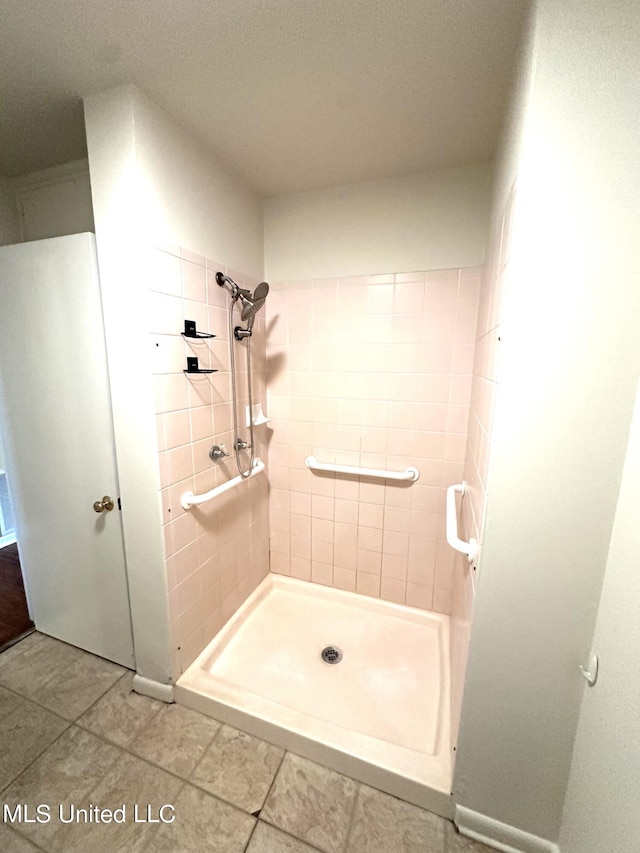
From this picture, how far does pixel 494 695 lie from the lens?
37.6 inches

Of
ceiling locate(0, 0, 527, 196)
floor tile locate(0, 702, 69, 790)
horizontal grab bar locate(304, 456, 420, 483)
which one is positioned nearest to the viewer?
ceiling locate(0, 0, 527, 196)

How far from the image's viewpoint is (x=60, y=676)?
1.54 meters

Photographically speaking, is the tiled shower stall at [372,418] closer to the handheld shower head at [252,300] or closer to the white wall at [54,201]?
the handheld shower head at [252,300]

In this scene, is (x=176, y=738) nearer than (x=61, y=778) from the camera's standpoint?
No

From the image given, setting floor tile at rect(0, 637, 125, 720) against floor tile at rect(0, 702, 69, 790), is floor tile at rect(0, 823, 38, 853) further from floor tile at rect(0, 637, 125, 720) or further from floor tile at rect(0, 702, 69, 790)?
floor tile at rect(0, 637, 125, 720)

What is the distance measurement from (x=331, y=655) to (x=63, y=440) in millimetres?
1635

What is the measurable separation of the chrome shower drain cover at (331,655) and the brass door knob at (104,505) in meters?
1.25

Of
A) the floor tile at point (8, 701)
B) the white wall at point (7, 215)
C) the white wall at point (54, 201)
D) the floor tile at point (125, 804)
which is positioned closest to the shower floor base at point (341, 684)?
the floor tile at point (125, 804)

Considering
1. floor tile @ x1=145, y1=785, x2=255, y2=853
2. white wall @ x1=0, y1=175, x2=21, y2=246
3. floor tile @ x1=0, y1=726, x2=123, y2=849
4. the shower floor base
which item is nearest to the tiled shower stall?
the shower floor base

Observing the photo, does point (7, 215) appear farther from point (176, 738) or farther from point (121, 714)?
point (176, 738)

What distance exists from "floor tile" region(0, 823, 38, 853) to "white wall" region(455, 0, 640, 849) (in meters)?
1.35

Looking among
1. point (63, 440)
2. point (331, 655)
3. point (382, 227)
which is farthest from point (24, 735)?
point (382, 227)

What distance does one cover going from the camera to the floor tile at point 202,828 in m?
0.99

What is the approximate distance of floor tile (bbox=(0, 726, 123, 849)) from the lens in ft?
3.42
